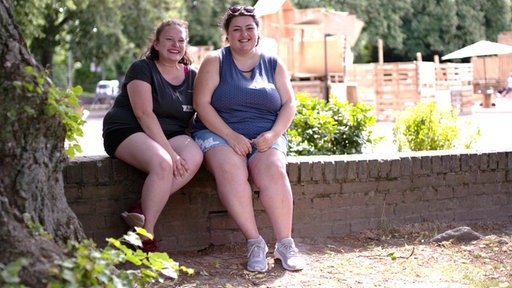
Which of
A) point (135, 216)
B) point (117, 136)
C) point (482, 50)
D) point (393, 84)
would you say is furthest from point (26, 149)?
point (482, 50)

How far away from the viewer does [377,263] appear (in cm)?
527

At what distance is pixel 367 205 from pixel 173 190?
1.62 metres

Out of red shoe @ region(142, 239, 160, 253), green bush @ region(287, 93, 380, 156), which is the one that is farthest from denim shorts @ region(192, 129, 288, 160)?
green bush @ region(287, 93, 380, 156)

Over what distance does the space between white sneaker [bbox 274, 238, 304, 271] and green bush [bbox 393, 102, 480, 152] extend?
372 centimetres

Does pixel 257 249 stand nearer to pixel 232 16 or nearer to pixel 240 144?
pixel 240 144

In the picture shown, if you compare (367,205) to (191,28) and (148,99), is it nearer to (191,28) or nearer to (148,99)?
(148,99)

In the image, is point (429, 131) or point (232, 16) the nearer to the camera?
point (232, 16)

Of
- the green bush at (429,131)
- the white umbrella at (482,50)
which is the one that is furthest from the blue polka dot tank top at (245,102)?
the white umbrella at (482,50)

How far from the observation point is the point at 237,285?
4719 mm

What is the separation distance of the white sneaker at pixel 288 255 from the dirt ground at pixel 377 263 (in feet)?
0.14

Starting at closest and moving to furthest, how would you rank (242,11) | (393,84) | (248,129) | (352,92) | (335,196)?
(248,129)
(242,11)
(335,196)
(352,92)
(393,84)

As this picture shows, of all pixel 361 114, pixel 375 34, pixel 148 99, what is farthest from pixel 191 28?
pixel 148 99

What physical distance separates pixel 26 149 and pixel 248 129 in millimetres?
1999

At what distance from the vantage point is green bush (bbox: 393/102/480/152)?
27.8 feet
